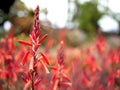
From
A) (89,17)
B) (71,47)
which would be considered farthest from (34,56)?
(89,17)

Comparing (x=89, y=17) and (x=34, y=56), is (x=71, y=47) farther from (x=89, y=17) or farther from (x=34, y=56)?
(x=34, y=56)

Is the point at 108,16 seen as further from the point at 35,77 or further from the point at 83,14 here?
the point at 35,77

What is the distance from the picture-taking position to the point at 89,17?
2805 cm

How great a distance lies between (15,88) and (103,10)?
80.4ft

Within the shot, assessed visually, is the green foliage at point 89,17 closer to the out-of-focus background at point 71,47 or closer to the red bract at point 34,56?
A: the out-of-focus background at point 71,47

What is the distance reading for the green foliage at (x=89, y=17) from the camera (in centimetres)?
2797

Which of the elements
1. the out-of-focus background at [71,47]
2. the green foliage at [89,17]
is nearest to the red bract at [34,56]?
the out-of-focus background at [71,47]

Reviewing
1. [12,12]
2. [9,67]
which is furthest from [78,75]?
[12,12]

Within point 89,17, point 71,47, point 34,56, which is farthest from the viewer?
point 89,17

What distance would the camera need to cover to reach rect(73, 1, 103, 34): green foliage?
2797 centimetres

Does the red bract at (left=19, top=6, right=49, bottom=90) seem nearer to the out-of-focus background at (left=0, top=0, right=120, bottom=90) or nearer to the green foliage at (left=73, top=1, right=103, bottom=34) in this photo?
the out-of-focus background at (left=0, top=0, right=120, bottom=90)

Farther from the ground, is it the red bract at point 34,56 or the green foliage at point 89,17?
the red bract at point 34,56

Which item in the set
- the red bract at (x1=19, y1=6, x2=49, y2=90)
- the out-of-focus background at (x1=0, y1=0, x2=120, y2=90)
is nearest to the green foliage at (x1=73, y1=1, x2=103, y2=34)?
the out-of-focus background at (x1=0, y1=0, x2=120, y2=90)

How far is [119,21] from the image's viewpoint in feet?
98.2
